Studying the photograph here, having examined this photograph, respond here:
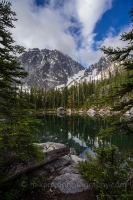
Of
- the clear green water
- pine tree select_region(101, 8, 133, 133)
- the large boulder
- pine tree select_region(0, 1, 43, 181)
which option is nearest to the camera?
pine tree select_region(101, 8, 133, 133)

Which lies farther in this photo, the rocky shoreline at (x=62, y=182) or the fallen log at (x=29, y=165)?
the rocky shoreline at (x=62, y=182)

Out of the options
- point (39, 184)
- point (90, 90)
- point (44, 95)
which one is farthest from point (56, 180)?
point (90, 90)

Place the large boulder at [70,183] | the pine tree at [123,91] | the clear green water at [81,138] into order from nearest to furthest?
the pine tree at [123,91], the large boulder at [70,183], the clear green water at [81,138]

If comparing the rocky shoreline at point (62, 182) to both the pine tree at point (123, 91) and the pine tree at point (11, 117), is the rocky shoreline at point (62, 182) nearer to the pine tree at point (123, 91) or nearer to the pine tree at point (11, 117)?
the pine tree at point (11, 117)

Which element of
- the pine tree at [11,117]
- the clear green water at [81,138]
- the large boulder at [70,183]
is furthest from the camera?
the clear green water at [81,138]

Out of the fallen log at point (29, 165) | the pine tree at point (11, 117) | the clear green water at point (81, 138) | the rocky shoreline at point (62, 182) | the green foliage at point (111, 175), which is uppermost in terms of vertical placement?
the pine tree at point (11, 117)

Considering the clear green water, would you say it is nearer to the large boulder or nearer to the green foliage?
the large boulder

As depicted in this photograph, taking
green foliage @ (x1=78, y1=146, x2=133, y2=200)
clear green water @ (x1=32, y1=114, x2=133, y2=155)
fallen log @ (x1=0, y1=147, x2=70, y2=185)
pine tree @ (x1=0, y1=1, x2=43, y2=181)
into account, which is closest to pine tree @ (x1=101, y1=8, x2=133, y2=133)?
green foliage @ (x1=78, y1=146, x2=133, y2=200)

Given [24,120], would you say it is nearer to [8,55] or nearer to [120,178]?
[8,55]

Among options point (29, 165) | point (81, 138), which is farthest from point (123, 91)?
point (81, 138)

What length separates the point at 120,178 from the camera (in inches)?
209

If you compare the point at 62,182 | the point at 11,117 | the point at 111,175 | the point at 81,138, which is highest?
the point at 11,117

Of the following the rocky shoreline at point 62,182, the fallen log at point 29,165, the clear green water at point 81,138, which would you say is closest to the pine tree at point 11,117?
the fallen log at point 29,165

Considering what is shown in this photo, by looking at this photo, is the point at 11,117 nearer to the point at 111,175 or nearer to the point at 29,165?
the point at 29,165
